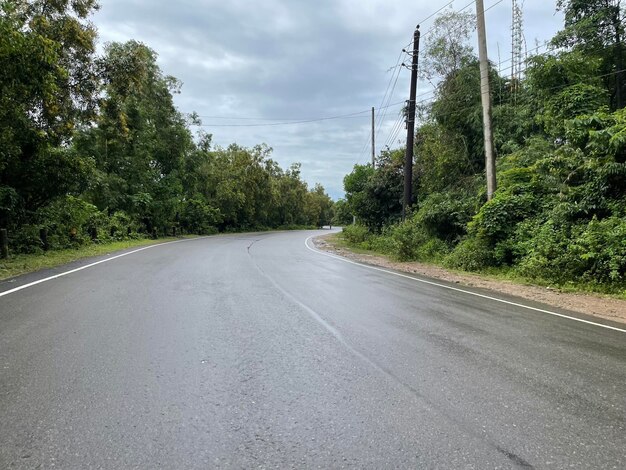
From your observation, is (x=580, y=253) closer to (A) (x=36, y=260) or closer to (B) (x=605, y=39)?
(B) (x=605, y=39)

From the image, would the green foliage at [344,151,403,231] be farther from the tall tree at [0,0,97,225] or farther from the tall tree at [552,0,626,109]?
the tall tree at [0,0,97,225]

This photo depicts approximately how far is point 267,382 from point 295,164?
79.2m

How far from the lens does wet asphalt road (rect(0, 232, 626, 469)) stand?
115 inches

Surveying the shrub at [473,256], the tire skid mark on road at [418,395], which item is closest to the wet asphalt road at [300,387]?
the tire skid mark on road at [418,395]

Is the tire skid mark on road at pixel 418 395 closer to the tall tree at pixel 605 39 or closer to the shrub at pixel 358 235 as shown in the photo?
the tall tree at pixel 605 39

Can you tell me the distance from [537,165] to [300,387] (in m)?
14.3

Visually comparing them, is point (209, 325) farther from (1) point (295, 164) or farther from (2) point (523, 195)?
(1) point (295, 164)

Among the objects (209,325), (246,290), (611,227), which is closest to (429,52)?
(611,227)

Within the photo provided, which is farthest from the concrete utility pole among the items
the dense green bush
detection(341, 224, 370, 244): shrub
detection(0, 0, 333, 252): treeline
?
detection(341, 224, 370, 244): shrub

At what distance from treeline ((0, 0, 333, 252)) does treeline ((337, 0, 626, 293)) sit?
13876 millimetres

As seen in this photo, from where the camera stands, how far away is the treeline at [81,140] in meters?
12.8

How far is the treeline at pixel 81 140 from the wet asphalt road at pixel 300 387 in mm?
8253

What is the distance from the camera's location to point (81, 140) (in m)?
28.2

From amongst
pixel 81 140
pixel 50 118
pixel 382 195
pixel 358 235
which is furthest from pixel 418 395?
pixel 81 140
